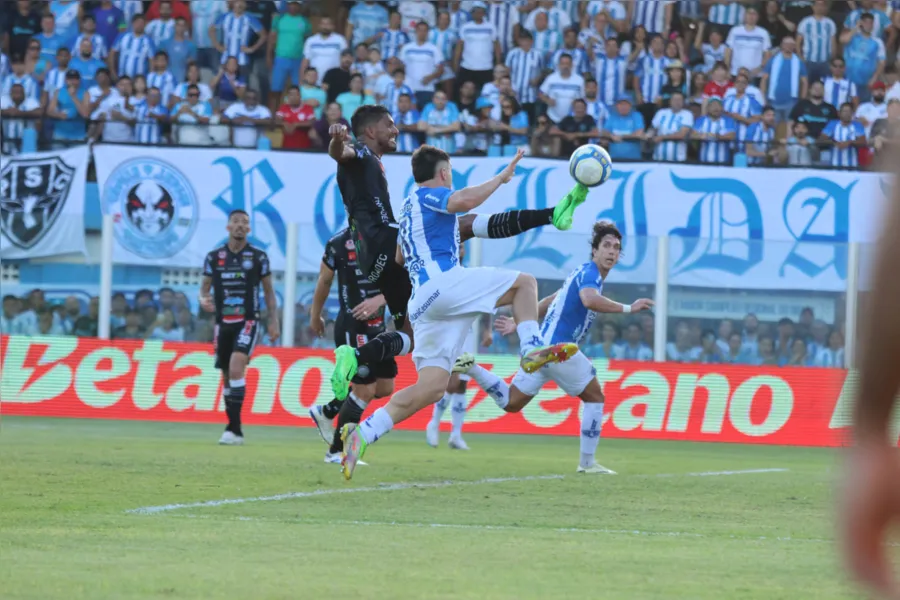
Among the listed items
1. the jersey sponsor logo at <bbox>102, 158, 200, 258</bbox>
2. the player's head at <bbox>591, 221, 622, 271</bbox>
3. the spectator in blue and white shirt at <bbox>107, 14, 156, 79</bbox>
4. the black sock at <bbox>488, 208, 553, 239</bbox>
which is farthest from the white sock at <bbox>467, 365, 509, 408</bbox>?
the spectator in blue and white shirt at <bbox>107, 14, 156, 79</bbox>

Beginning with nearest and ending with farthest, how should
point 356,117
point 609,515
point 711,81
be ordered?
point 609,515
point 356,117
point 711,81

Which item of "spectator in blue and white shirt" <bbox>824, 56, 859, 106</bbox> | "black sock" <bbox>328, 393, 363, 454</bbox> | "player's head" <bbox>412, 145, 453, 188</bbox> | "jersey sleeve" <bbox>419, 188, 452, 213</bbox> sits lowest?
"black sock" <bbox>328, 393, 363, 454</bbox>

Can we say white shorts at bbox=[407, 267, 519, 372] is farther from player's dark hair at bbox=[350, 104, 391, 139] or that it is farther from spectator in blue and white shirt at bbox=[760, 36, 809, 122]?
spectator in blue and white shirt at bbox=[760, 36, 809, 122]

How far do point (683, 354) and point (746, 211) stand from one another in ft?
9.33

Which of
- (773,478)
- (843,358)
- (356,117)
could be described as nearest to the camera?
(356,117)

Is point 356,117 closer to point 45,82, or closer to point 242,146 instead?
point 242,146

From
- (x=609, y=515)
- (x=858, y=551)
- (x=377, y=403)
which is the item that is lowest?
(x=377, y=403)

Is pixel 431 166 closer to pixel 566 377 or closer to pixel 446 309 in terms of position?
pixel 446 309

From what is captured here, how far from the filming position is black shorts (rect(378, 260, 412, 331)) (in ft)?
33.9

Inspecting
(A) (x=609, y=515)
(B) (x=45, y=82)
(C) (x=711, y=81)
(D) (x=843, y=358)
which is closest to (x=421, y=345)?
(A) (x=609, y=515)

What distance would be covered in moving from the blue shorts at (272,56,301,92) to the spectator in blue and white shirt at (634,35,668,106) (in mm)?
5448

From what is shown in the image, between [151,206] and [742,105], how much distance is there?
346 inches

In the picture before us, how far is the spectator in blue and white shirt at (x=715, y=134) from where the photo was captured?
20.1 meters

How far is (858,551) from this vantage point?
5.00 feet
